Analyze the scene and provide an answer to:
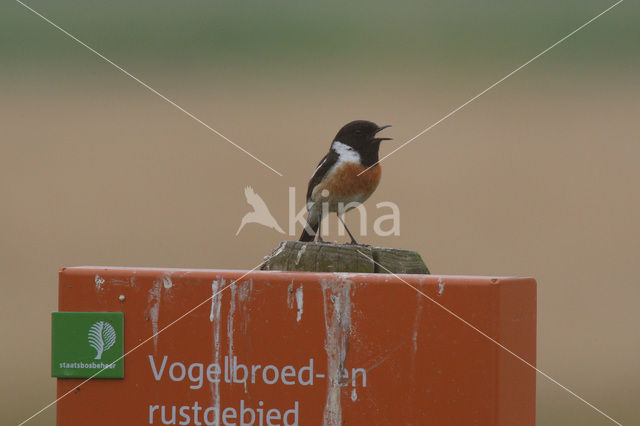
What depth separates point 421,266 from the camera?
13.4 feet

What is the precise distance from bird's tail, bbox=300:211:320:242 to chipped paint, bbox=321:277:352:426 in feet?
7.03

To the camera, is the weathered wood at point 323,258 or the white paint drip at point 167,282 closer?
the white paint drip at point 167,282

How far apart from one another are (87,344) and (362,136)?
2.42m

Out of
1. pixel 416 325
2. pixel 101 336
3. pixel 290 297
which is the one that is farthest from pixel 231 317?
pixel 416 325

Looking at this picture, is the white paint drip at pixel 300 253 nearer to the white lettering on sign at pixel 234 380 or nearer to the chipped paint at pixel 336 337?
the chipped paint at pixel 336 337

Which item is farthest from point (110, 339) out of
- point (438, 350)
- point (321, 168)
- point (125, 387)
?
point (321, 168)

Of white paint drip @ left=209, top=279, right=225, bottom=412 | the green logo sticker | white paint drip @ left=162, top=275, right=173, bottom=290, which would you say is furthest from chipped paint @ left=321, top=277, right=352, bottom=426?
the green logo sticker

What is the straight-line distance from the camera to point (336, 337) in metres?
3.48

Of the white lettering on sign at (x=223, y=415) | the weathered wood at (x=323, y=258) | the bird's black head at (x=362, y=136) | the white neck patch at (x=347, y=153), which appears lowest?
the white lettering on sign at (x=223, y=415)

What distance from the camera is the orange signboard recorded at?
134 inches

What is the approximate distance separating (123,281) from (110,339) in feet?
0.69

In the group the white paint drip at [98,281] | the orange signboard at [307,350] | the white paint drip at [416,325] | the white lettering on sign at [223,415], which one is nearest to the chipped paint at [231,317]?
the orange signboard at [307,350]

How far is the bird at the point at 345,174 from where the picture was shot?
5562 mm

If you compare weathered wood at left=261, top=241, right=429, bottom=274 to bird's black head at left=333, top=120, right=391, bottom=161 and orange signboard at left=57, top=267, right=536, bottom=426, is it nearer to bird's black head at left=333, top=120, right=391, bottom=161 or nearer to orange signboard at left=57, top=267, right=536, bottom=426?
orange signboard at left=57, top=267, right=536, bottom=426
